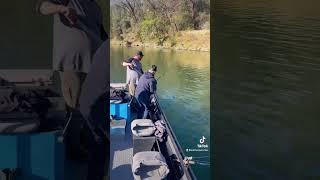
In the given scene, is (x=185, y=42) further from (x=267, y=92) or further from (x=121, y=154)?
(x=121, y=154)

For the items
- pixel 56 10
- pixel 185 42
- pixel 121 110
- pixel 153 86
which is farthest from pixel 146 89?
pixel 56 10

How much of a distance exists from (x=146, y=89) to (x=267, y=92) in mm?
767

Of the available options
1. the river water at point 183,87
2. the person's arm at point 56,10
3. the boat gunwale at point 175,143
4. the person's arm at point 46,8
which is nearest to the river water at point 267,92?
the river water at point 183,87

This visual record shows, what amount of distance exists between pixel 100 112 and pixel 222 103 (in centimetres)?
76

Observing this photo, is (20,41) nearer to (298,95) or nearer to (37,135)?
(37,135)

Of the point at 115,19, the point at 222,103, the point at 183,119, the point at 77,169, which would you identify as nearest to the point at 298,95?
the point at 222,103

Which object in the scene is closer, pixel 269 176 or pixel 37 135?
pixel 37 135

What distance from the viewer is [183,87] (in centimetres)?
291

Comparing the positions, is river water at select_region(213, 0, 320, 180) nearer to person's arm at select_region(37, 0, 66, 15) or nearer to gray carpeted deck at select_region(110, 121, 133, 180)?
gray carpeted deck at select_region(110, 121, 133, 180)

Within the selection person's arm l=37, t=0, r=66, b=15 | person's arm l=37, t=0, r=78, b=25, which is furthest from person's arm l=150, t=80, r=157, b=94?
person's arm l=37, t=0, r=66, b=15

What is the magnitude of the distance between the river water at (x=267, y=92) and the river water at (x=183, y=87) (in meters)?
0.11

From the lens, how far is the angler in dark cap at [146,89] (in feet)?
9.55

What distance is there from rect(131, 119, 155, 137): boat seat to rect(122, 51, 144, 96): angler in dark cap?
188 mm

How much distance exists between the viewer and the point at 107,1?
2879 millimetres
